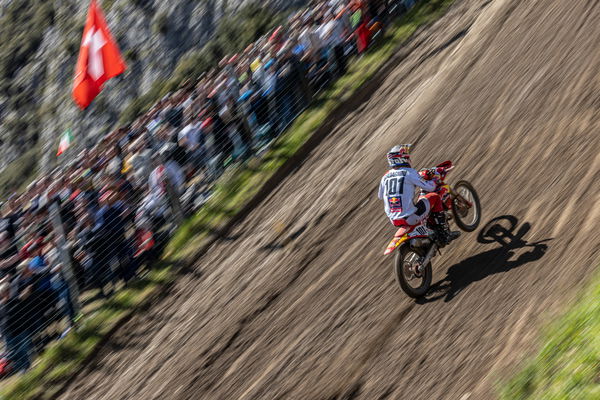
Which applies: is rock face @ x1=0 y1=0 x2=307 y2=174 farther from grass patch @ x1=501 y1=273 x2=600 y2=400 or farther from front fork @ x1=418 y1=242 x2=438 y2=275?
grass patch @ x1=501 y1=273 x2=600 y2=400

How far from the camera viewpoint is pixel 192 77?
2562 cm

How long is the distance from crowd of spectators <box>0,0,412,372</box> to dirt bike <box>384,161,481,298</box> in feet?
17.2

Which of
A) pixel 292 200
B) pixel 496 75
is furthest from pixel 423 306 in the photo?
pixel 496 75

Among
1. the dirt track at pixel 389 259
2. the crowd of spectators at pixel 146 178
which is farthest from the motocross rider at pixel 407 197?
the crowd of spectators at pixel 146 178

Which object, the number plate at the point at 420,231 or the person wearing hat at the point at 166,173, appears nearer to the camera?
the number plate at the point at 420,231

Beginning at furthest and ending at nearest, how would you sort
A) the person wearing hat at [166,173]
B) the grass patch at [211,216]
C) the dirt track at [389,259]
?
the person wearing hat at [166,173]
the grass patch at [211,216]
the dirt track at [389,259]

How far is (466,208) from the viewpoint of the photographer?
9273 mm

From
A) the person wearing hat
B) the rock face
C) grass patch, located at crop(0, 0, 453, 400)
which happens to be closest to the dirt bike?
grass patch, located at crop(0, 0, 453, 400)

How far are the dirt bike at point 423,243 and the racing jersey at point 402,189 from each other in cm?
19

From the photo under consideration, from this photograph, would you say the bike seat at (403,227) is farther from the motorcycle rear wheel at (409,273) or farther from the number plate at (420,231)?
the motorcycle rear wheel at (409,273)

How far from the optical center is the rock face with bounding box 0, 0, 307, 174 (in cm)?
2845

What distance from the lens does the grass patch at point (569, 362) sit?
4.93 m

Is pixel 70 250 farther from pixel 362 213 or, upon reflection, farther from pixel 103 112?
pixel 103 112

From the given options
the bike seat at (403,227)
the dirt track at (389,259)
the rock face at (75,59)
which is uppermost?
the rock face at (75,59)
